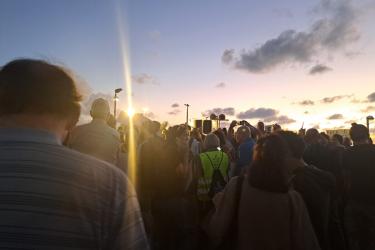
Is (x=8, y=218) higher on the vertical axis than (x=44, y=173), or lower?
lower

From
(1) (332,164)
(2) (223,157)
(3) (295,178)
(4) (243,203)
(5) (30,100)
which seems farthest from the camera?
(2) (223,157)

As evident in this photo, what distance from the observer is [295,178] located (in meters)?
4.13

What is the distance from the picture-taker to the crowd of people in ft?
5.46

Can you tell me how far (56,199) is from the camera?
1660 millimetres

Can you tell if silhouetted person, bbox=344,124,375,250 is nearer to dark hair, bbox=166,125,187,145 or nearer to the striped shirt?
dark hair, bbox=166,125,187,145

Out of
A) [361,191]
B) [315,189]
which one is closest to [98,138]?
[315,189]

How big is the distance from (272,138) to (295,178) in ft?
2.05

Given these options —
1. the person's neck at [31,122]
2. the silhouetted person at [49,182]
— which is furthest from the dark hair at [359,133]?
the person's neck at [31,122]

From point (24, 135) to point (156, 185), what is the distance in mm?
4518

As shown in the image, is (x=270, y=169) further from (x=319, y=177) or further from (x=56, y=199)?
(x=56, y=199)

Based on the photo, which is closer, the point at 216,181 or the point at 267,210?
the point at 267,210

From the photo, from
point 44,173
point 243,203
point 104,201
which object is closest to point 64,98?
point 44,173

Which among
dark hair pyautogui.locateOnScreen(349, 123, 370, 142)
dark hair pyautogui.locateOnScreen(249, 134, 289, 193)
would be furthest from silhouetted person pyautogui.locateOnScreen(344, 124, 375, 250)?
dark hair pyautogui.locateOnScreen(249, 134, 289, 193)

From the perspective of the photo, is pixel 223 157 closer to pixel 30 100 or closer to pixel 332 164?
pixel 332 164
